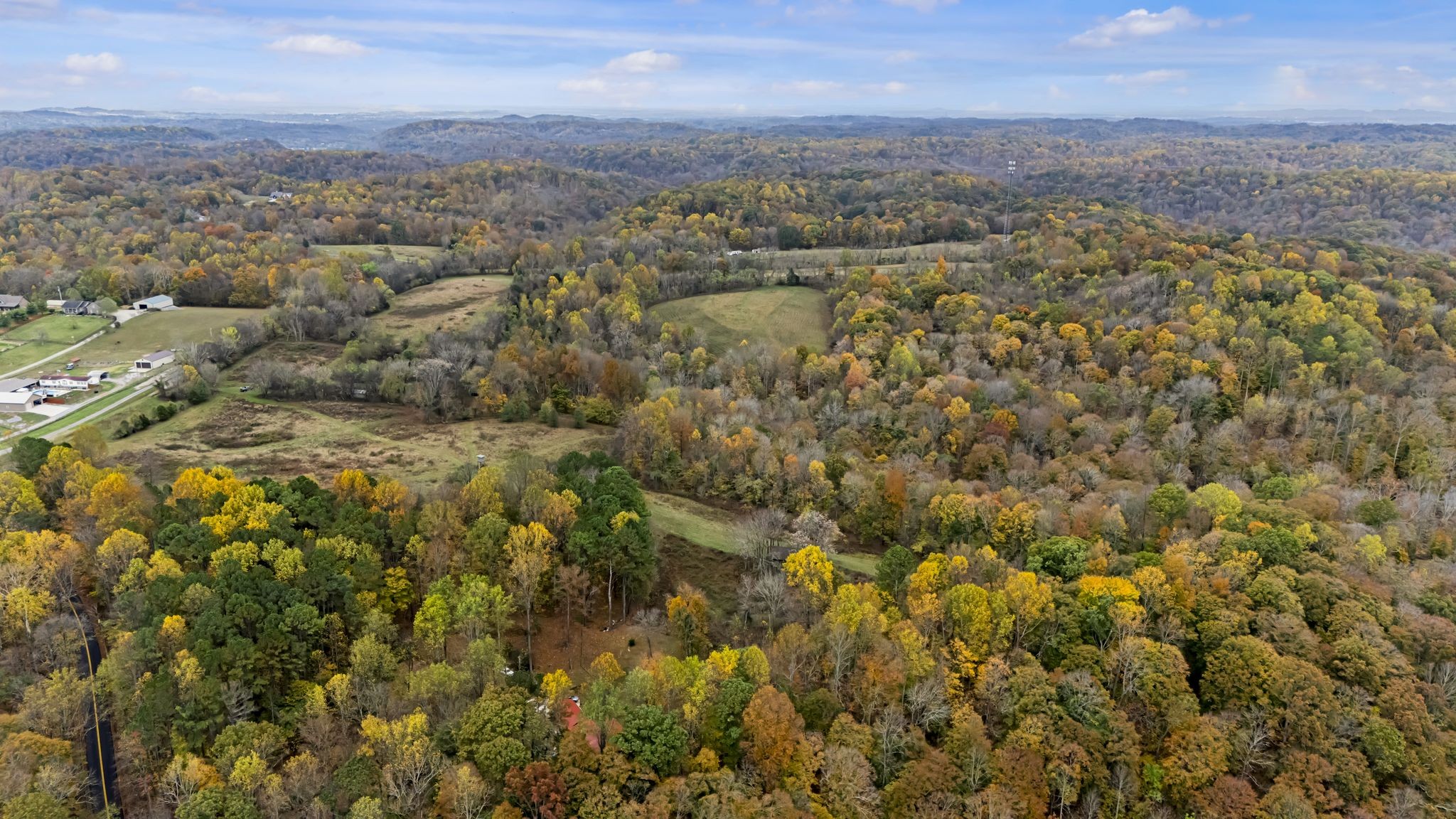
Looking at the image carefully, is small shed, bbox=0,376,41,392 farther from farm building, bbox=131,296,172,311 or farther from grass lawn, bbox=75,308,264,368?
farm building, bbox=131,296,172,311

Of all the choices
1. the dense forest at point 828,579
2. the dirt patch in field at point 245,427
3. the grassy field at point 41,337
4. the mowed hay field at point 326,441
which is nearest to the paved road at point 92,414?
the mowed hay field at point 326,441

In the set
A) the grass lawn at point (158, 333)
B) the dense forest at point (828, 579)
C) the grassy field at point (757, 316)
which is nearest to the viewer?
the dense forest at point (828, 579)

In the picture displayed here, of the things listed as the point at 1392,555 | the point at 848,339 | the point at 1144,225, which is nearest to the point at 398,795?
the point at 1392,555

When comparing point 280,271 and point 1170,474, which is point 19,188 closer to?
point 280,271

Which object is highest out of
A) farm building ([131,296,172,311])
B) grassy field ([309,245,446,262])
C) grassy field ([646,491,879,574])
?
grassy field ([309,245,446,262])

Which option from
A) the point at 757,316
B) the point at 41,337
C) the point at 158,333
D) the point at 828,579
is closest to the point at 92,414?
the point at 158,333

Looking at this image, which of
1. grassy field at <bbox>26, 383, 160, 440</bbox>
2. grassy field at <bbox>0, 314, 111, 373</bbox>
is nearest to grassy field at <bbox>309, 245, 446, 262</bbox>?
grassy field at <bbox>0, 314, 111, 373</bbox>

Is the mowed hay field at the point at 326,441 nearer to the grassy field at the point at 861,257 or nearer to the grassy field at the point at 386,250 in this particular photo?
the grassy field at the point at 861,257
